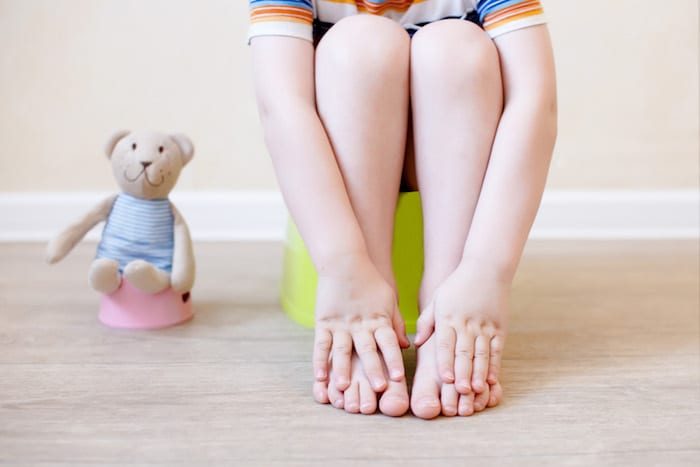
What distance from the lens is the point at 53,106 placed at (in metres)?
1.61

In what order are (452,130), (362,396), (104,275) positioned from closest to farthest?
(362,396) → (452,130) → (104,275)

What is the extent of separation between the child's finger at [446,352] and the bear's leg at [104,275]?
1.46ft

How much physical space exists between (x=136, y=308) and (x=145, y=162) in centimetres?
19

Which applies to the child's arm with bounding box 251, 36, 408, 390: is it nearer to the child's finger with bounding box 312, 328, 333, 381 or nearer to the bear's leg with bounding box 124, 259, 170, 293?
the child's finger with bounding box 312, 328, 333, 381

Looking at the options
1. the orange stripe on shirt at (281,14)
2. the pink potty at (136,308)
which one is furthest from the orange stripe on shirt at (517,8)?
the pink potty at (136,308)

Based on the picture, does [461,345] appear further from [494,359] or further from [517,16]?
[517,16]

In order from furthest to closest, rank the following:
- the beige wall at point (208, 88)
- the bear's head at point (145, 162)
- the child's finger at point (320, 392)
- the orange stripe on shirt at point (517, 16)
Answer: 1. the beige wall at point (208, 88)
2. the bear's head at point (145, 162)
3. the orange stripe on shirt at point (517, 16)
4. the child's finger at point (320, 392)

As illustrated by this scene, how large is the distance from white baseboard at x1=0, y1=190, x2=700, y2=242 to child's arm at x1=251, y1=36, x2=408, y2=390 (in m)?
0.77

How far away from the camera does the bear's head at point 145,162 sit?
1019mm

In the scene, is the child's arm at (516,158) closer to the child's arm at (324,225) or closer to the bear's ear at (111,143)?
the child's arm at (324,225)

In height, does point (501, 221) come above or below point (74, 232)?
above

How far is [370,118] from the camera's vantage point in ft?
2.81

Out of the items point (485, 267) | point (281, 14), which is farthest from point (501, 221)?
point (281, 14)

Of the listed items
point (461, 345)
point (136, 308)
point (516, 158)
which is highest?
point (516, 158)
